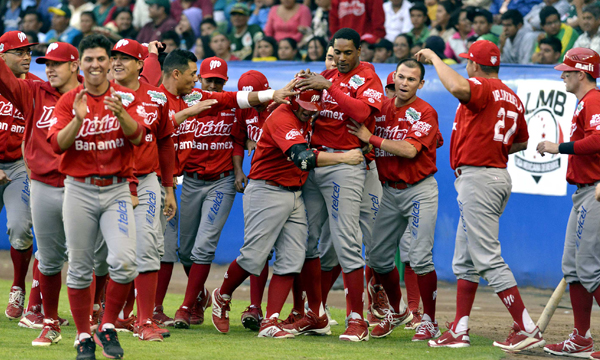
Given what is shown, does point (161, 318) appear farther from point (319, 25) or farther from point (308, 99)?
point (319, 25)

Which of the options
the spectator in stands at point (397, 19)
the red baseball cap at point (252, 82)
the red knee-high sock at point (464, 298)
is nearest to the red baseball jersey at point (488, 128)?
the red knee-high sock at point (464, 298)

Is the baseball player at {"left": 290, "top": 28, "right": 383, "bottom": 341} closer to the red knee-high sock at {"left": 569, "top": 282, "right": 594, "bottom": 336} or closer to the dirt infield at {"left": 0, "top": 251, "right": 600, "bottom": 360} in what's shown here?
the dirt infield at {"left": 0, "top": 251, "right": 600, "bottom": 360}

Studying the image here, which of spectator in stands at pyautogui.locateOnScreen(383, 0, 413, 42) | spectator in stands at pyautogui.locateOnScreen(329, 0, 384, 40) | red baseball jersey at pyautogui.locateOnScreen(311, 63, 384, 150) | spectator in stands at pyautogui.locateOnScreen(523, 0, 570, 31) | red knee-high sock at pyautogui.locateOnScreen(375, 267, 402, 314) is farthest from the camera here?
spectator in stands at pyautogui.locateOnScreen(383, 0, 413, 42)

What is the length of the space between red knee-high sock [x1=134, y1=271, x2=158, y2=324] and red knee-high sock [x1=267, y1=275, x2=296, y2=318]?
99 cm

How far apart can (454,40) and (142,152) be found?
6655 millimetres

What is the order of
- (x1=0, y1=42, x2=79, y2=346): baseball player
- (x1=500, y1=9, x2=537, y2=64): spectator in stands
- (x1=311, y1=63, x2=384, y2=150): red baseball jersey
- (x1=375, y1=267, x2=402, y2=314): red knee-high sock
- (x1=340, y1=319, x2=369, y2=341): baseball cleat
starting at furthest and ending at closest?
(x1=500, y1=9, x2=537, y2=64): spectator in stands < (x1=375, y1=267, x2=402, y2=314): red knee-high sock < (x1=311, y1=63, x2=384, y2=150): red baseball jersey < (x1=340, y1=319, x2=369, y2=341): baseball cleat < (x1=0, y1=42, x2=79, y2=346): baseball player

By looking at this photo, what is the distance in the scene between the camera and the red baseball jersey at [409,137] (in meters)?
6.11

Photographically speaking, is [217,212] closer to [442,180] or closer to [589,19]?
[442,180]

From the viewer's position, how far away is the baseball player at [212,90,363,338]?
600 cm

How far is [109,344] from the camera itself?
188 inches

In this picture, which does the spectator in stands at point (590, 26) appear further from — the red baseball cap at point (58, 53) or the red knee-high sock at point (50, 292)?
the red knee-high sock at point (50, 292)

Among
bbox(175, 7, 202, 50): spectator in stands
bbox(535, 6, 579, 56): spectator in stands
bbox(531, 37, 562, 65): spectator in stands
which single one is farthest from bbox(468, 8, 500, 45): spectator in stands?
bbox(175, 7, 202, 50): spectator in stands

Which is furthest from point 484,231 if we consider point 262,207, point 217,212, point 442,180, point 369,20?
point 369,20

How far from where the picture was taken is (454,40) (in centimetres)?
1098
